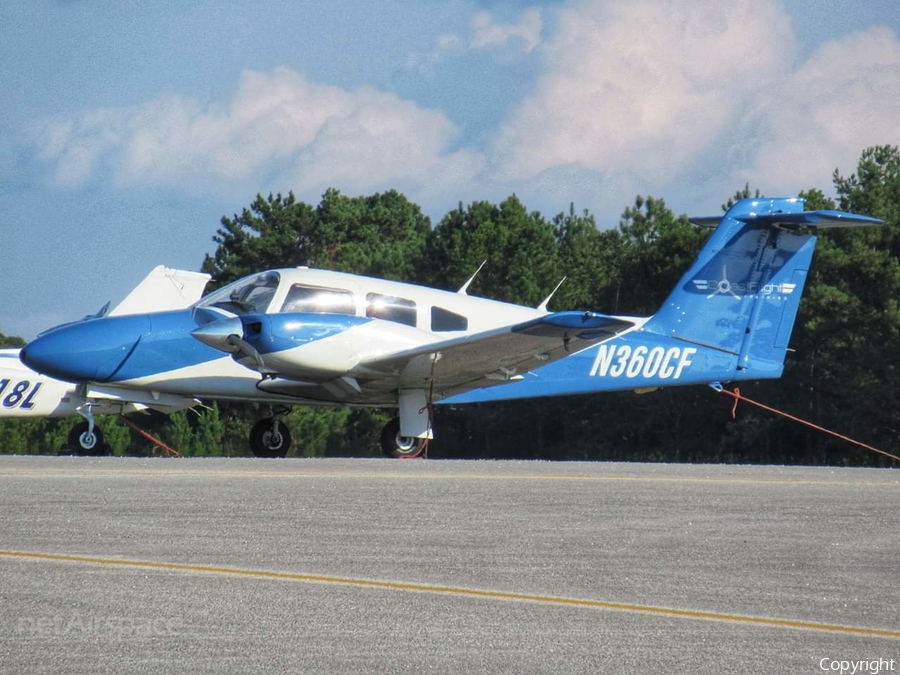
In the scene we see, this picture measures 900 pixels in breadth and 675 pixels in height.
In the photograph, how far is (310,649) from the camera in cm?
511

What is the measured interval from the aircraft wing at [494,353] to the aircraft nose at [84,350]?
3.52 m

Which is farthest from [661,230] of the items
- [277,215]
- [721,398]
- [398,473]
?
[398,473]

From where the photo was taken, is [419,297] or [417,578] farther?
[419,297]

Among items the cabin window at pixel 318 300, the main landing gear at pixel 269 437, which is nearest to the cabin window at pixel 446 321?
the cabin window at pixel 318 300

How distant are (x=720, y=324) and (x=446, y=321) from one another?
4.47 meters

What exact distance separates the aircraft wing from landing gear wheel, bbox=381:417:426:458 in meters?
0.79

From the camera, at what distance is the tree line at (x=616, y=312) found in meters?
37.3

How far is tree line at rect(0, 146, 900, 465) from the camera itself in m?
37.3

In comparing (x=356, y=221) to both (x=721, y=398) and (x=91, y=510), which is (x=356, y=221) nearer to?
(x=721, y=398)

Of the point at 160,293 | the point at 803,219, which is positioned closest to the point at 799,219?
the point at 803,219

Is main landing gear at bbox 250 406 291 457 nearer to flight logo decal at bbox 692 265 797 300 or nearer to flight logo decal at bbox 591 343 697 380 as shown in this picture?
flight logo decal at bbox 591 343 697 380

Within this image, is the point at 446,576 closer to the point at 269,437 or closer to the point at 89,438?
the point at 269,437

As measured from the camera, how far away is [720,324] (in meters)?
18.7

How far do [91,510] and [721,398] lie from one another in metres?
34.5
